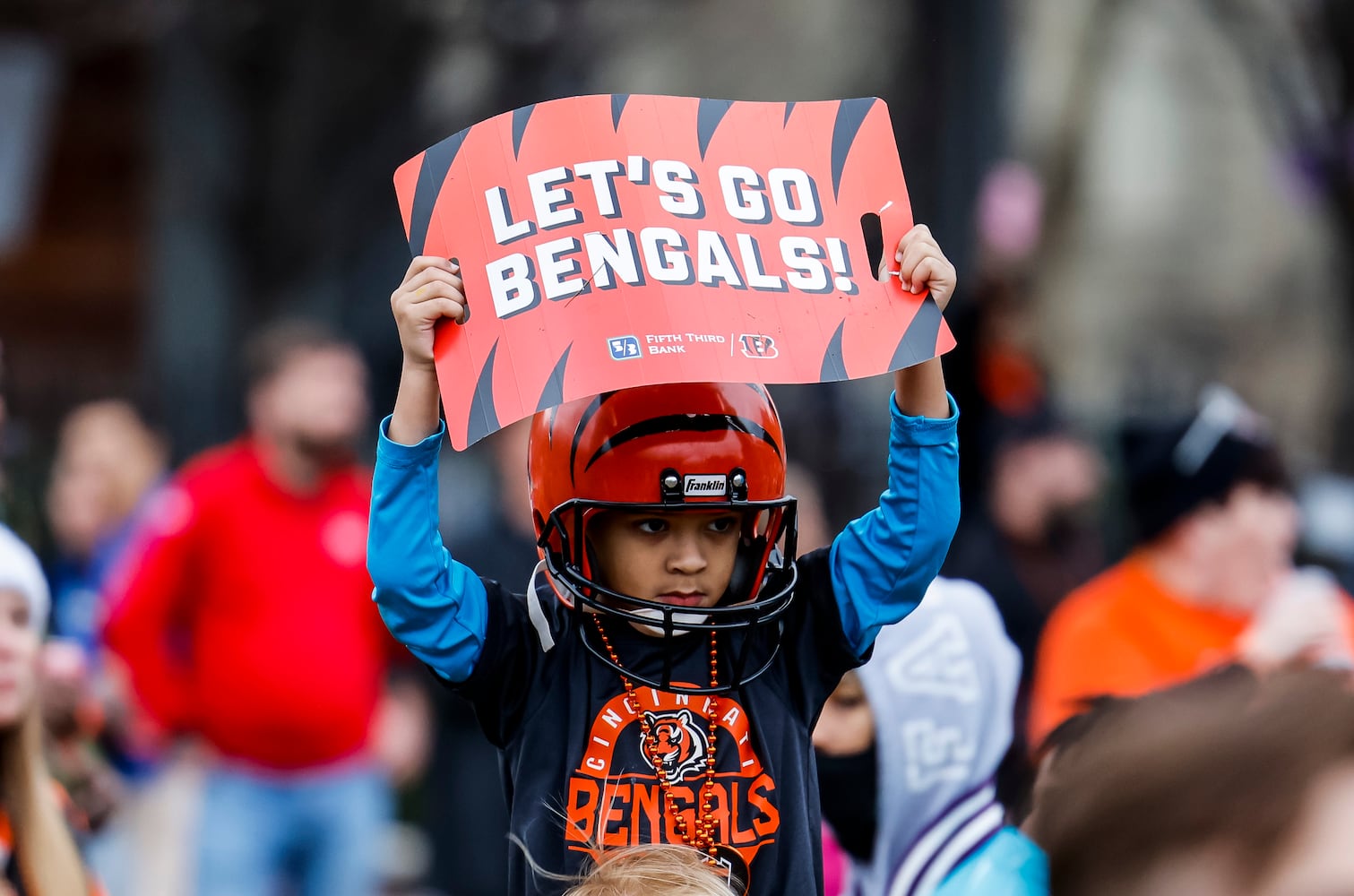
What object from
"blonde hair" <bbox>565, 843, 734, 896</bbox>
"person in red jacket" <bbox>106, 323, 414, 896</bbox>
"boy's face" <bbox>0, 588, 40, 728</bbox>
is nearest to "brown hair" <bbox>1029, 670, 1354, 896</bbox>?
"blonde hair" <bbox>565, 843, 734, 896</bbox>

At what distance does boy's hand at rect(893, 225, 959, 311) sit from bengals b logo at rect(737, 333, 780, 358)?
0.24 m

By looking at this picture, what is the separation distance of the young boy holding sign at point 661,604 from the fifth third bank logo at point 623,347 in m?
0.19

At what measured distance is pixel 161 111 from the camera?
988 centimetres

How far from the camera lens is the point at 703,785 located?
7.98ft

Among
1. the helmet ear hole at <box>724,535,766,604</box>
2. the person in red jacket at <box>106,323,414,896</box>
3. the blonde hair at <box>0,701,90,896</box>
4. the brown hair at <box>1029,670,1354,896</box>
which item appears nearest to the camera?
the brown hair at <box>1029,670,1354,896</box>

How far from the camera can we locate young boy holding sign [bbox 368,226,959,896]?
94.5 inches

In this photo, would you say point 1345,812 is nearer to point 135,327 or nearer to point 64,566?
point 64,566

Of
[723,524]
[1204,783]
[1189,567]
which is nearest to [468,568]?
[723,524]

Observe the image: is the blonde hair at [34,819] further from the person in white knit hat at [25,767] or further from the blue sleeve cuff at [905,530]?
the blue sleeve cuff at [905,530]

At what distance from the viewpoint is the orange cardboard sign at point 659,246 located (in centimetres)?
235

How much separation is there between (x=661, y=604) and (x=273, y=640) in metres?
3.86

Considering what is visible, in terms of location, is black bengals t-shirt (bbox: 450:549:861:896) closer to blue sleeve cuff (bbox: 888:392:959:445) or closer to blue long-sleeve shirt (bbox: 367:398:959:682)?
blue long-sleeve shirt (bbox: 367:398:959:682)

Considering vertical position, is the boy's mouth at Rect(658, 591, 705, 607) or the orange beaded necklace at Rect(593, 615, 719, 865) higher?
the boy's mouth at Rect(658, 591, 705, 607)

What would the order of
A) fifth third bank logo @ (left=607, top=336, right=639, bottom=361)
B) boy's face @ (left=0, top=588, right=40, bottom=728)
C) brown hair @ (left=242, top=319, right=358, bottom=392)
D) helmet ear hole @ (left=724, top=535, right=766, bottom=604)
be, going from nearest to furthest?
fifth third bank logo @ (left=607, top=336, right=639, bottom=361), helmet ear hole @ (left=724, top=535, right=766, bottom=604), boy's face @ (left=0, top=588, right=40, bottom=728), brown hair @ (left=242, top=319, right=358, bottom=392)
